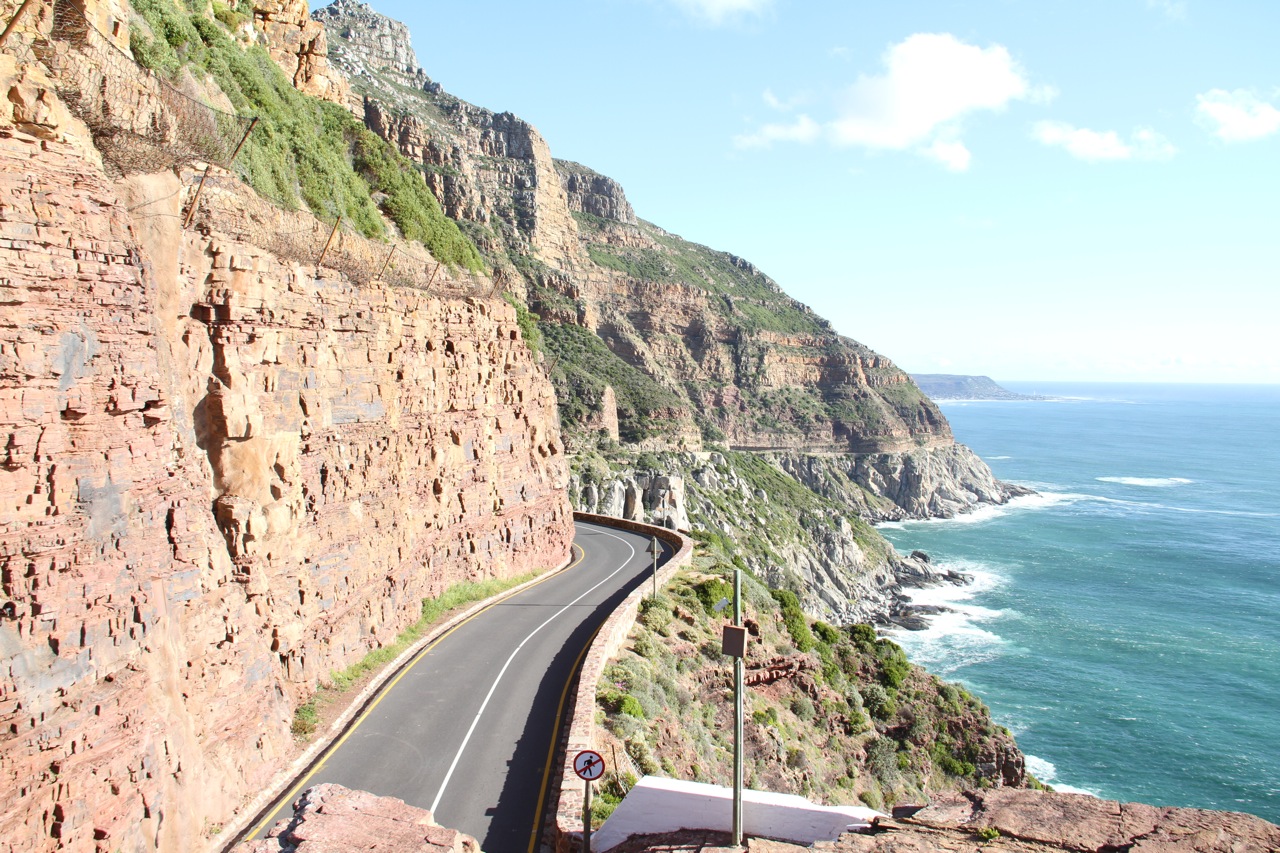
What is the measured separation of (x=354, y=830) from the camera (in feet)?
32.2

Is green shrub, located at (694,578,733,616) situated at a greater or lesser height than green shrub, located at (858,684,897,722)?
greater

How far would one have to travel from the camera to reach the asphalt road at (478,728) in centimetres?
1409

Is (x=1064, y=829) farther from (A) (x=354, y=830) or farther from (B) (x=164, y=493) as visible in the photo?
(B) (x=164, y=493)

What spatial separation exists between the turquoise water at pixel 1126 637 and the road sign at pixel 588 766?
1235 inches

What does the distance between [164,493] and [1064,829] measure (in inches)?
487

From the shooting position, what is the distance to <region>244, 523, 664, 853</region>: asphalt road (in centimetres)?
1409

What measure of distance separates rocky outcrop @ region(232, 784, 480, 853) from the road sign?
1.93 metres

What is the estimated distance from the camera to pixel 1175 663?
49844 mm

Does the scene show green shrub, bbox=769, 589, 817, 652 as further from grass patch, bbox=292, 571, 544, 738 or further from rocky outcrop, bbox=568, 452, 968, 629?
rocky outcrop, bbox=568, 452, 968, 629

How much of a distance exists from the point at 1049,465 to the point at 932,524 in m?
63.3

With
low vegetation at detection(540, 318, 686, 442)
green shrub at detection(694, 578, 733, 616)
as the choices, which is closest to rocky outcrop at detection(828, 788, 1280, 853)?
green shrub at detection(694, 578, 733, 616)

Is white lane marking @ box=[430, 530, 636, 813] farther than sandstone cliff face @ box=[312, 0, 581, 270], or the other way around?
sandstone cliff face @ box=[312, 0, 581, 270]

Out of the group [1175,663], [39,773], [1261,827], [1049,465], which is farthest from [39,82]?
[1049,465]

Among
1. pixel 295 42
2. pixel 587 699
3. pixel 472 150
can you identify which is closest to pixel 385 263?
pixel 295 42
